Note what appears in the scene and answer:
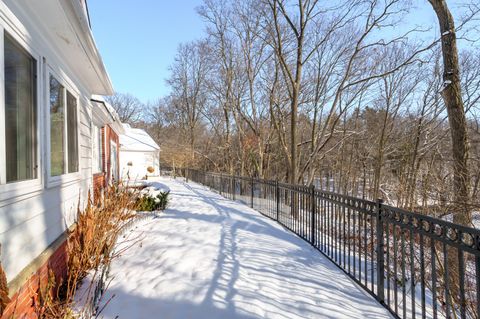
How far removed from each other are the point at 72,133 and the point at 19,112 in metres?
2.06

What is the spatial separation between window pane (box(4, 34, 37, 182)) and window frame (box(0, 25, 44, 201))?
36 millimetres

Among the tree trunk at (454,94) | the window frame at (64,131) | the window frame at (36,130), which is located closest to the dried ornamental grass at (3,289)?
the window frame at (36,130)

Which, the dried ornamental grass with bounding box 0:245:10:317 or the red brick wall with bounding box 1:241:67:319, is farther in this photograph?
the red brick wall with bounding box 1:241:67:319

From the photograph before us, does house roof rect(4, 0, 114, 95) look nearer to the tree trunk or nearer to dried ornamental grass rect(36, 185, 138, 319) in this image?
dried ornamental grass rect(36, 185, 138, 319)

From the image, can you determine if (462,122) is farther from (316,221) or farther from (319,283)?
(319,283)

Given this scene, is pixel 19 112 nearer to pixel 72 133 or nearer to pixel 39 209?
pixel 39 209

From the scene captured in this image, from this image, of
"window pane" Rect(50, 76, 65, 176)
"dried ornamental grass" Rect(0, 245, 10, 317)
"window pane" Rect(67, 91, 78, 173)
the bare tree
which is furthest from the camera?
the bare tree

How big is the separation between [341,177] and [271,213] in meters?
18.4

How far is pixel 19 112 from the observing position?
2.71 meters

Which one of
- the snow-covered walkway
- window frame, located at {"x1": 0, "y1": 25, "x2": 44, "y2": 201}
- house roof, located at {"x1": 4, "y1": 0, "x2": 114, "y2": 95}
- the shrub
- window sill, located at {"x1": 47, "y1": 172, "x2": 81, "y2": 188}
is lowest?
the snow-covered walkway

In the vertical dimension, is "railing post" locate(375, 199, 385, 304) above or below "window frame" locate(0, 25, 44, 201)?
below

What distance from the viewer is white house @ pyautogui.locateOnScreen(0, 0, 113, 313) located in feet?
7.95

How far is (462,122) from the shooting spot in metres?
6.21

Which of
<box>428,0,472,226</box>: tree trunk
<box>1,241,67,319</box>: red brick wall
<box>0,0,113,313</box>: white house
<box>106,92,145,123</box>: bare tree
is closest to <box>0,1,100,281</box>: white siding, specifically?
<box>0,0,113,313</box>: white house
